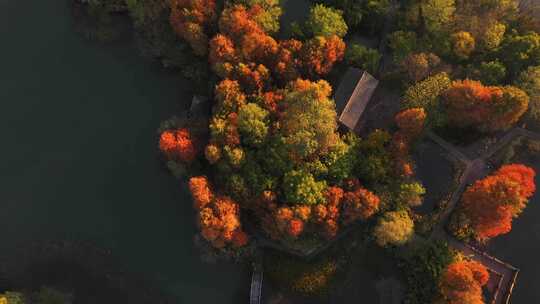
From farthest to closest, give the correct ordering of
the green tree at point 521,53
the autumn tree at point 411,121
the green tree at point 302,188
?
the green tree at point 521,53
the autumn tree at point 411,121
the green tree at point 302,188

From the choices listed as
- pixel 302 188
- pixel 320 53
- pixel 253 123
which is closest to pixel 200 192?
pixel 253 123

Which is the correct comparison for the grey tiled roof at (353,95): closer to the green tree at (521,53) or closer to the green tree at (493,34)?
the green tree at (493,34)

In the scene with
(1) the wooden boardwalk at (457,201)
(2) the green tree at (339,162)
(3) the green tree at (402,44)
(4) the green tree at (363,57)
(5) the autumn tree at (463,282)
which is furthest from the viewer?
(4) the green tree at (363,57)

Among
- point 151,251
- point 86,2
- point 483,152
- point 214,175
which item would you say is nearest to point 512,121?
point 483,152

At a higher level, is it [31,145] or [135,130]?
[135,130]

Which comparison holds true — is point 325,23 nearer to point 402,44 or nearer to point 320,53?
point 320,53

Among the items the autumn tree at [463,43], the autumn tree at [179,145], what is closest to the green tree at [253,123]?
Answer: the autumn tree at [179,145]

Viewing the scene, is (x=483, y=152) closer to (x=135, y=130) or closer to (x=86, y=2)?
(x=135, y=130)

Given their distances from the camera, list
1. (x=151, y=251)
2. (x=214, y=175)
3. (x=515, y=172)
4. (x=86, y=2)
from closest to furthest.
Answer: (x=515, y=172), (x=214, y=175), (x=151, y=251), (x=86, y=2)
